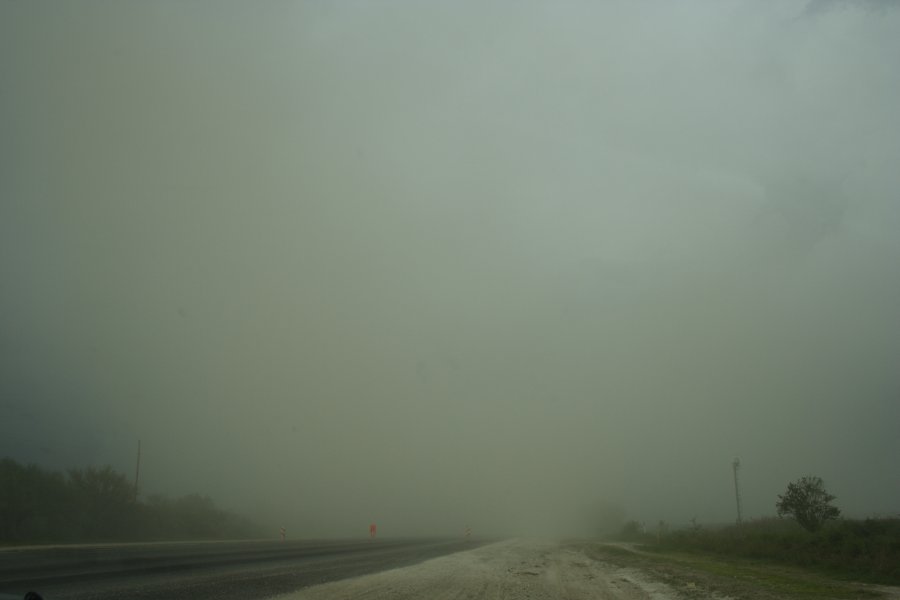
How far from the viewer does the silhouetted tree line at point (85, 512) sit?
100 feet

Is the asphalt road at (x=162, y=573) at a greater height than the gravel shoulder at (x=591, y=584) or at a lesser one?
greater

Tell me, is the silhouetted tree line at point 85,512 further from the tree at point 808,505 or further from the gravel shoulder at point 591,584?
the tree at point 808,505

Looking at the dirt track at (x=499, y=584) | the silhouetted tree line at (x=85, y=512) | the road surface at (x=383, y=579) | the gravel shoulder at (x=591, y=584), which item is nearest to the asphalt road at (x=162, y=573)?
the road surface at (x=383, y=579)

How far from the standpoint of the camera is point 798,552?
22.6 m

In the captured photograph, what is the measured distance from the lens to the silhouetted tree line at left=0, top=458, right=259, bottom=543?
3062cm

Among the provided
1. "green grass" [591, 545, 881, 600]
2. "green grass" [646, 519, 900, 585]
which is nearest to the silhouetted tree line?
"green grass" [591, 545, 881, 600]

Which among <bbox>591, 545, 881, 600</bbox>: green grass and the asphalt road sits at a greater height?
the asphalt road

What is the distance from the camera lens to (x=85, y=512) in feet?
119

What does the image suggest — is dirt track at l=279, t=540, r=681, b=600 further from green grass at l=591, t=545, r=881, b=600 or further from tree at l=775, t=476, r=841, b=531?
tree at l=775, t=476, r=841, b=531

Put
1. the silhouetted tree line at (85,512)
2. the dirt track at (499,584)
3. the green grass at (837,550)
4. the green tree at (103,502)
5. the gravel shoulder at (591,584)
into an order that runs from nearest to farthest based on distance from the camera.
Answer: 1. the dirt track at (499,584)
2. the gravel shoulder at (591,584)
3. the green grass at (837,550)
4. the silhouetted tree line at (85,512)
5. the green tree at (103,502)

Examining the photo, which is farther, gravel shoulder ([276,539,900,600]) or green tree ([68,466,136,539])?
green tree ([68,466,136,539])

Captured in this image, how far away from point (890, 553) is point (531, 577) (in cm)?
1113

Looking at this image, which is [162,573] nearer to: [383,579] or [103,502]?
[383,579]

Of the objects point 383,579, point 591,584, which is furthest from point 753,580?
point 383,579
